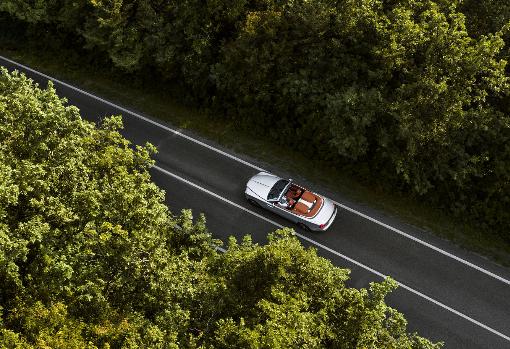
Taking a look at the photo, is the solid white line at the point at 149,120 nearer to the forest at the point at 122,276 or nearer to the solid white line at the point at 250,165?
the solid white line at the point at 250,165

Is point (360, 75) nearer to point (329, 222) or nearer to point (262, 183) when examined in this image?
Result: point (262, 183)

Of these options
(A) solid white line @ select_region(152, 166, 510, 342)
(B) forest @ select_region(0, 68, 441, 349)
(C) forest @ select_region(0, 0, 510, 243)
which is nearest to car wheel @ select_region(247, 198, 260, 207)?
(A) solid white line @ select_region(152, 166, 510, 342)

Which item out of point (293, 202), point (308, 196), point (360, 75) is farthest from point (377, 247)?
point (360, 75)

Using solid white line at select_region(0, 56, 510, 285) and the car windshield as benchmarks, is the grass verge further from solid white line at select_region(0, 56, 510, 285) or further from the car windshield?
the car windshield

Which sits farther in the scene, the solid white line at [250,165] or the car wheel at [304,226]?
the car wheel at [304,226]

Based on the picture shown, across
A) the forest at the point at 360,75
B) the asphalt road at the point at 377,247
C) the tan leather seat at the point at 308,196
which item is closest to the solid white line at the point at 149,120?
the asphalt road at the point at 377,247

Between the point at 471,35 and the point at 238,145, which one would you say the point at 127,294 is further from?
the point at 471,35

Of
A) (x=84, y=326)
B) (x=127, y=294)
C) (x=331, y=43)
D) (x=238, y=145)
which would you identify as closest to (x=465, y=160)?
(x=331, y=43)
